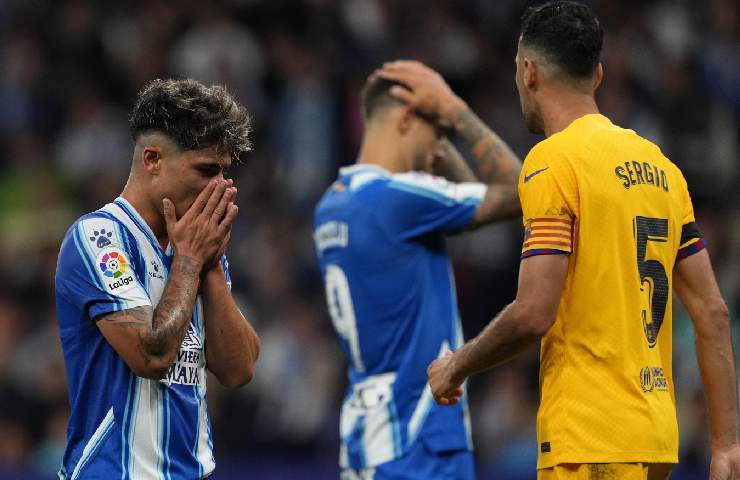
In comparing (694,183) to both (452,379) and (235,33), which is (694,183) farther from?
(452,379)

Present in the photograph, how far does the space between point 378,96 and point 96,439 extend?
9.83ft

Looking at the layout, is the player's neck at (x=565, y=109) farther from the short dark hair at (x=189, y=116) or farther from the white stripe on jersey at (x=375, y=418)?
the white stripe on jersey at (x=375, y=418)

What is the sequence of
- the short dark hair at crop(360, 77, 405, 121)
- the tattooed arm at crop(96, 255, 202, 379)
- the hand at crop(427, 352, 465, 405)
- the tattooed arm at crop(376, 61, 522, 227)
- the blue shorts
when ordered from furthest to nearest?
the short dark hair at crop(360, 77, 405, 121) → the tattooed arm at crop(376, 61, 522, 227) → the blue shorts → the hand at crop(427, 352, 465, 405) → the tattooed arm at crop(96, 255, 202, 379)

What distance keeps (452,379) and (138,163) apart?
151cm

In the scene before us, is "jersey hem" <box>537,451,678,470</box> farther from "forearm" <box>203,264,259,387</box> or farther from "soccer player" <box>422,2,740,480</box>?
"forearm" <box>203,264,259,387</box>

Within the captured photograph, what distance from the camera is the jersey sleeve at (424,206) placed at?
249 inches

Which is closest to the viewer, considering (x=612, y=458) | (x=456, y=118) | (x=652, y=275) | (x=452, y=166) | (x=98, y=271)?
(x=98, y=271)

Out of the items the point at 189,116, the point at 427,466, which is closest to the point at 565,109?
the point at 189,116

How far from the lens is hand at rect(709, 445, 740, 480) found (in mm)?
4812

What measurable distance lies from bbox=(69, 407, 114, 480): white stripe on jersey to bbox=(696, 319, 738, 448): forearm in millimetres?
2337

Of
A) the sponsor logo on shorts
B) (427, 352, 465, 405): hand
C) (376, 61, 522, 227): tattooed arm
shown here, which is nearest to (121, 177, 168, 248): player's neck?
(427, 352, 465, 405): hand

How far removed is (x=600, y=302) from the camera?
15.1ft

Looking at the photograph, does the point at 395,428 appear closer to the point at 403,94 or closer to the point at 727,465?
the point at 403,94

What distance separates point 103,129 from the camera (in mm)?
12961
